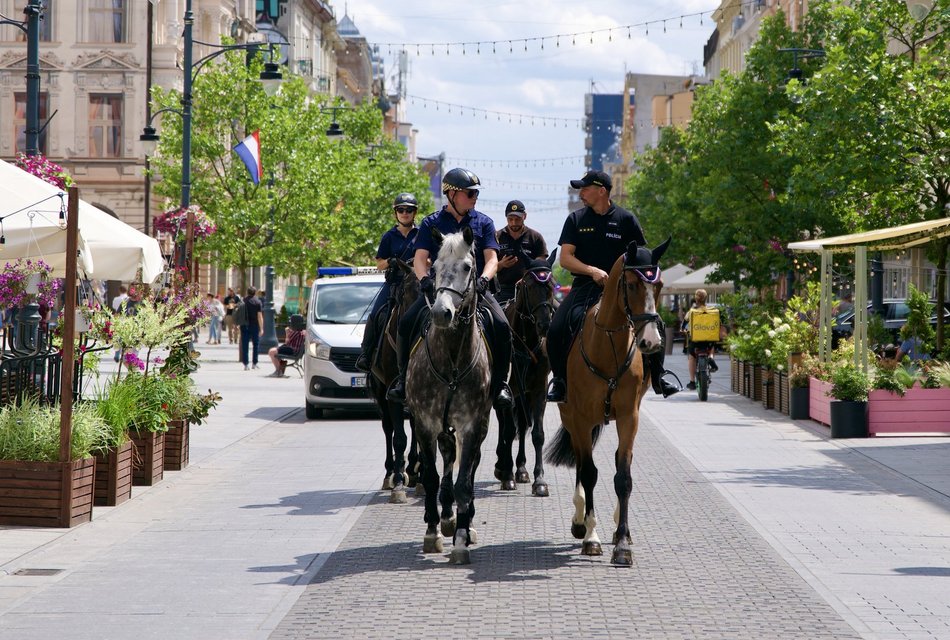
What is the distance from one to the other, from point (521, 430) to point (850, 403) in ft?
23.3

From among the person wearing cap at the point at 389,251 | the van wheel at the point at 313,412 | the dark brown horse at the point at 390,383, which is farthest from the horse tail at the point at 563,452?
the van wheel at the point at 313,412

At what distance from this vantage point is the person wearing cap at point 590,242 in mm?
10406

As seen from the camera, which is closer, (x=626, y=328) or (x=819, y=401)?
(x=626, y=328)

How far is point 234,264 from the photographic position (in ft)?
157

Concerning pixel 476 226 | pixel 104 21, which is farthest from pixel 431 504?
pixel 104 21

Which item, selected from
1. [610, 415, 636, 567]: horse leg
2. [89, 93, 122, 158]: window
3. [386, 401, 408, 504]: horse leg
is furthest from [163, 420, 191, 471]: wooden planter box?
[89, 93, 122, 158]: window

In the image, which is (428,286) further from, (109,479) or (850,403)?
(850,403)

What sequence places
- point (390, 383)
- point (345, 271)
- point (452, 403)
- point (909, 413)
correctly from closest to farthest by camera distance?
1. point (452, 403)
2. point (390, 383)
3. point (909, 413)
4. point (345, 271)

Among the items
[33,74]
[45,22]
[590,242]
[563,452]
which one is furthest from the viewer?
[45,22]

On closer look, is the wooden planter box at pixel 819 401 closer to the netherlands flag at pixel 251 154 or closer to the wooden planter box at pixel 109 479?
the wooden planter box at pixel 109 479

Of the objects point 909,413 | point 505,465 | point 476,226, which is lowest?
point 505,465

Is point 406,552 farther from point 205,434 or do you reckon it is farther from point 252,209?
point 252,209

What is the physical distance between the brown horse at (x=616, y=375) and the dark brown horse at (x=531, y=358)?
240 centimetres

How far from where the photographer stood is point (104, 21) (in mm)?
62750
